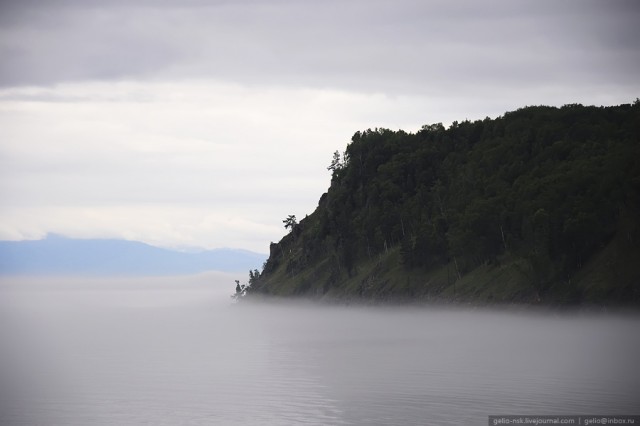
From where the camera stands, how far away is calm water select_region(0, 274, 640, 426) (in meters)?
65.8

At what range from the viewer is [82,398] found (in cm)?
7394

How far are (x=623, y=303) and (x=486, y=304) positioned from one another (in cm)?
3431

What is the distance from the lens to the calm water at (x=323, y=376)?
6575 cm

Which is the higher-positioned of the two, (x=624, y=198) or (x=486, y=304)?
(x=624, y=198)

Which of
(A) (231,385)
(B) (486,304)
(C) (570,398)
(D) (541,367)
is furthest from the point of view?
(B) (486,304)

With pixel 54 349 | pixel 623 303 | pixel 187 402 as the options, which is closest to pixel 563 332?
pixel 623 303

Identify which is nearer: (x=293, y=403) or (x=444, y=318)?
(x=293, y=403)

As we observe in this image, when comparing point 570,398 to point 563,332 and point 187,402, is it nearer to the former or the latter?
point 187,402

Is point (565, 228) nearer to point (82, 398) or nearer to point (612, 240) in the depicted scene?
point (612, 240)

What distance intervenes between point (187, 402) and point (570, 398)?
90.5 ft

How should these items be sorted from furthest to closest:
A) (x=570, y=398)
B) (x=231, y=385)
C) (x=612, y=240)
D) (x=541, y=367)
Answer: (x=612, y=240)
(x=541, y=367)
(x=231, y=385)
(x=570, y=398)

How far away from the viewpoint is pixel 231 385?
81688mm

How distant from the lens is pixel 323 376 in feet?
287

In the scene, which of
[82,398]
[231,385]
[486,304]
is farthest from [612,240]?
[82,398]
